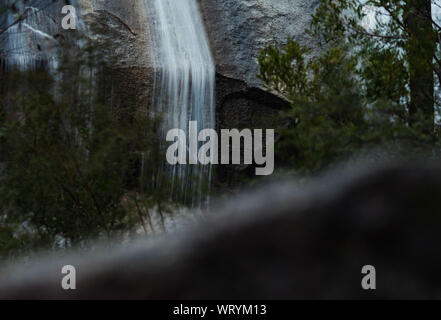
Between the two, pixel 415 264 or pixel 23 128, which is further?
pixel 23 128

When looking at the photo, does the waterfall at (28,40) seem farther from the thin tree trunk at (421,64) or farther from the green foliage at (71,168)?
the thin tree trunk at (421,64)

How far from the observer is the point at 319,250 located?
1.71 m

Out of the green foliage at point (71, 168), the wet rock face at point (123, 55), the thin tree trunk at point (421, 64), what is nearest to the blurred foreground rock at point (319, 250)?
the green foliage at point (71, 168)

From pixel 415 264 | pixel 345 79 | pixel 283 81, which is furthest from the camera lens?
pixel 283 81

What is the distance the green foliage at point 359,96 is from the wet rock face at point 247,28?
1.97 meters

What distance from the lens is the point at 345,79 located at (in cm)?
644

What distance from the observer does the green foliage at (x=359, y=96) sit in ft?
15.0

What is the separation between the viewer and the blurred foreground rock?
170cm

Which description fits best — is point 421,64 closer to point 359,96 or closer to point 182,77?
point 359,96

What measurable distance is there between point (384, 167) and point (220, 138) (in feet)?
25.4

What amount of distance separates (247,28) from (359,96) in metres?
4.57

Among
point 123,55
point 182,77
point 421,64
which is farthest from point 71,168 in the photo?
point 182,77
